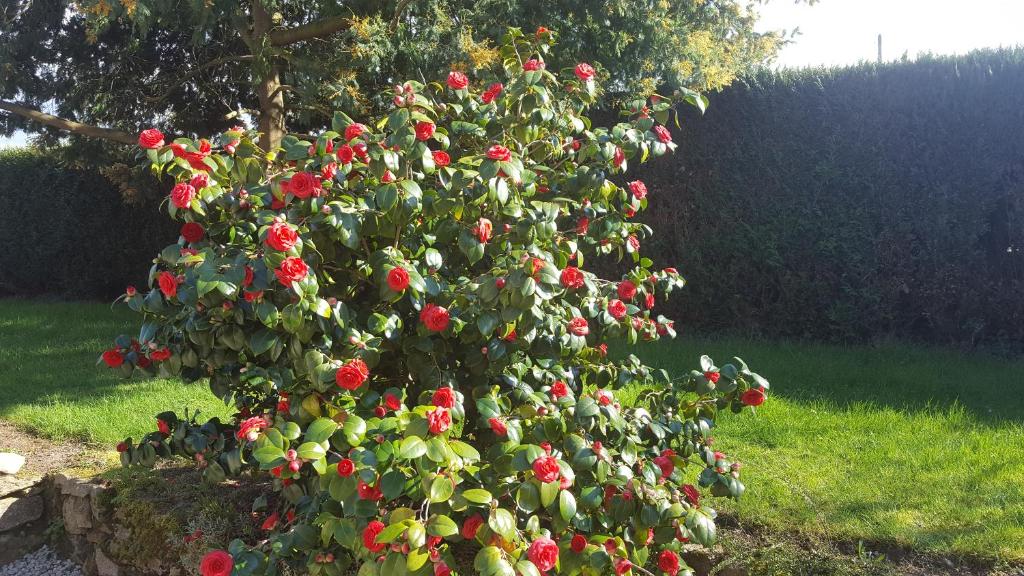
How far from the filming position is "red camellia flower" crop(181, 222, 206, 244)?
2492mm

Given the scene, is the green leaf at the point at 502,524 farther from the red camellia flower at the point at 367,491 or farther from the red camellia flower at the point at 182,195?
the red camellia flower at the point at 182,195

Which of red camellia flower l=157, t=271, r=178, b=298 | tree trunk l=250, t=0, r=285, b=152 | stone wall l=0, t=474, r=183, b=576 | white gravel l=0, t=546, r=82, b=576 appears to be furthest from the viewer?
tree trunk l=250, t=0, r=285, b=152

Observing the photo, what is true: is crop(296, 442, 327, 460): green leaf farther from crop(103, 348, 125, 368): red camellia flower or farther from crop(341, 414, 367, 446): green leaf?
crop(103, 348, 125, 368): red camellia flower

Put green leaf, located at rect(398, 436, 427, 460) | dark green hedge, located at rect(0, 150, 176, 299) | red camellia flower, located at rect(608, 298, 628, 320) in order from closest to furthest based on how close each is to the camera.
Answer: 1. green leaf, located at rect(398, 436, 427, 460)
2. red camellia flower, located at rect(608, 298, 628, 320)
3. dark green hedge, located at rect(0, 150, 176, 299)

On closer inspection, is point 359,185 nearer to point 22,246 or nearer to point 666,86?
point 666,86

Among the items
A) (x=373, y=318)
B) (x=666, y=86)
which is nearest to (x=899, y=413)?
(x=373, y=318)

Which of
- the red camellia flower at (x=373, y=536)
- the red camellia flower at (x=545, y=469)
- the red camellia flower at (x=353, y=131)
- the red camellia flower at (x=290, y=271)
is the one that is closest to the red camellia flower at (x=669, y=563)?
the red camellia flower at (x=545, y=469)

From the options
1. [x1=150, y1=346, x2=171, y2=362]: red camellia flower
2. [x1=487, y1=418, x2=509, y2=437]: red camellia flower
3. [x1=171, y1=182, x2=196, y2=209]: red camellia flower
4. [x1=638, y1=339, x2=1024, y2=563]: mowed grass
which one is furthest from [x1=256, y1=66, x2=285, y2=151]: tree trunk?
[x1=487, y1=418, x2=509, y2=437]: red camellia flower

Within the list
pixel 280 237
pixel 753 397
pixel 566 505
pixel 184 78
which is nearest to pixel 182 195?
pixel 280 237

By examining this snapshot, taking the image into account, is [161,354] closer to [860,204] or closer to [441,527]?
[441,527]

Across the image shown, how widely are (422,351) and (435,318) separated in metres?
0.30

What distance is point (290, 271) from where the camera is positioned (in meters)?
2.06

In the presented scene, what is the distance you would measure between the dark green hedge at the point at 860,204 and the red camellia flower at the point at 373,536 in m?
5.40

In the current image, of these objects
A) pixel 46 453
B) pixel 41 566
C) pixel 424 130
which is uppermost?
pixel 424 130
